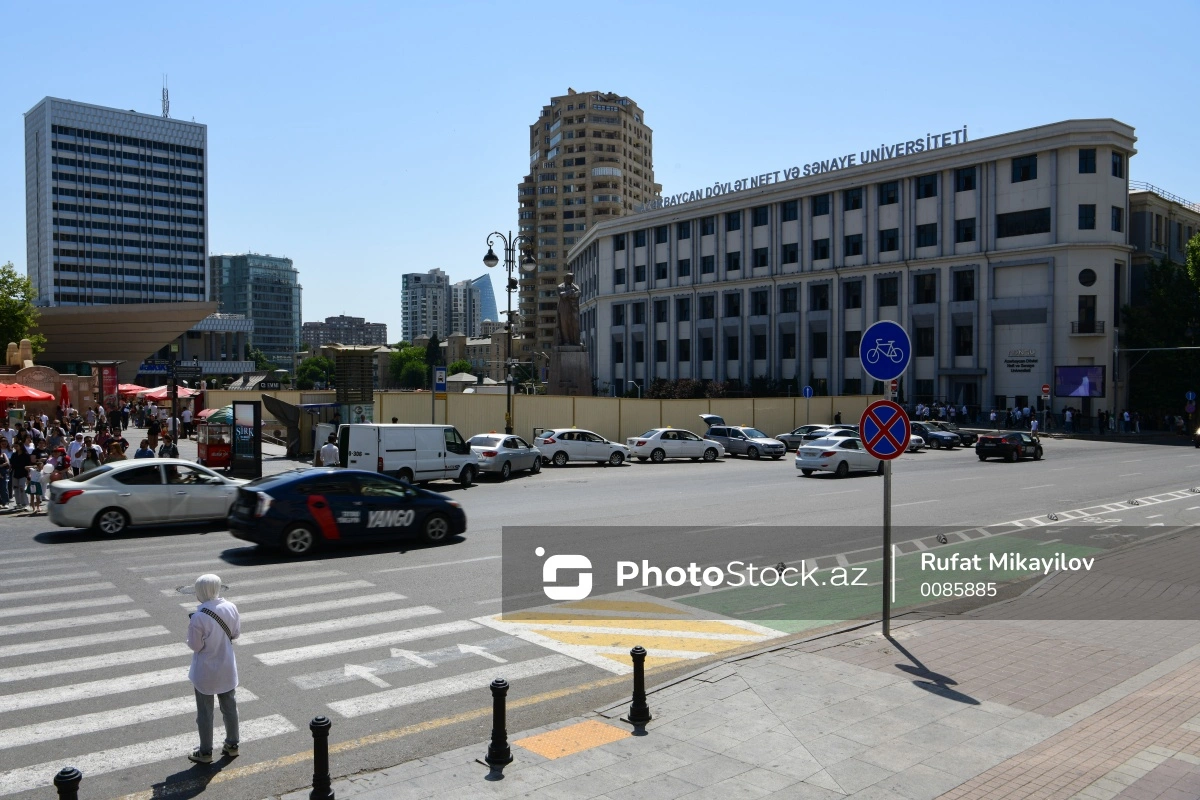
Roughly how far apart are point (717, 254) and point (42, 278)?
128431mm

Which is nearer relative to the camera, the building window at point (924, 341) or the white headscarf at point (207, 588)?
the white headscarf at point (207, 588)

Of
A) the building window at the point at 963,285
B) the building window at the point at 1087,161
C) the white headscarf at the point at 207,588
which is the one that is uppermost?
the building window at the point at 1087,161

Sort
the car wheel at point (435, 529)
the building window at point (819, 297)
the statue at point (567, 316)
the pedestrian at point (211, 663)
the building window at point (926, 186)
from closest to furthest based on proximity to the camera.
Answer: the pedestrian at point (211, 663)
the car wheel at point (435, 529)
the statue at point (567, 316)
the building window at point (926, 186)
the building window at point (819, 297)

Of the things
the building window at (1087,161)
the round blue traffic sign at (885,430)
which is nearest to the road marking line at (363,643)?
the round blue traffic sign at (885,430)

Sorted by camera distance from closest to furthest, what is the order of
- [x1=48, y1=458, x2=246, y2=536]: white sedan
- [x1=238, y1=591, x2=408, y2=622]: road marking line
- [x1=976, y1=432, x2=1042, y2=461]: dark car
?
[x1=238, y1=591, x2=408, y2=622]: road marking line → [x1=48, y1=458, x2=246, y2=536]: white sedan → [x1=976, y1=432, x2=1042, y2=461]: dark car

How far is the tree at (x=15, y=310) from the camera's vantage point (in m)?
64.7

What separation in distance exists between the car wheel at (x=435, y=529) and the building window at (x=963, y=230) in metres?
58.1

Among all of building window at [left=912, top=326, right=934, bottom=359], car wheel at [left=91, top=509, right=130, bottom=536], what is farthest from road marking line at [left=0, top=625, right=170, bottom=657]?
building window at [left=912, top=326, right=934, bottom=359]

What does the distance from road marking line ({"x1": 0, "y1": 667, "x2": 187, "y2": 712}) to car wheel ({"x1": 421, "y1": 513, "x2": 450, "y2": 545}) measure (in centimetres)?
725

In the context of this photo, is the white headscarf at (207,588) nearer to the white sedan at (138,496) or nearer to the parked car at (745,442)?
the white sedan at (138,496)

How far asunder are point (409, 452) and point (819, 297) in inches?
2193

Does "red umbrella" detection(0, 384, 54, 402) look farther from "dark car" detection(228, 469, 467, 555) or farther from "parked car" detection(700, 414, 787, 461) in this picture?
"parked car" detection(700, 414, 787, 461)

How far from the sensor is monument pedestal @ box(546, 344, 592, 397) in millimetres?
51906

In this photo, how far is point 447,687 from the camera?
8234mm
